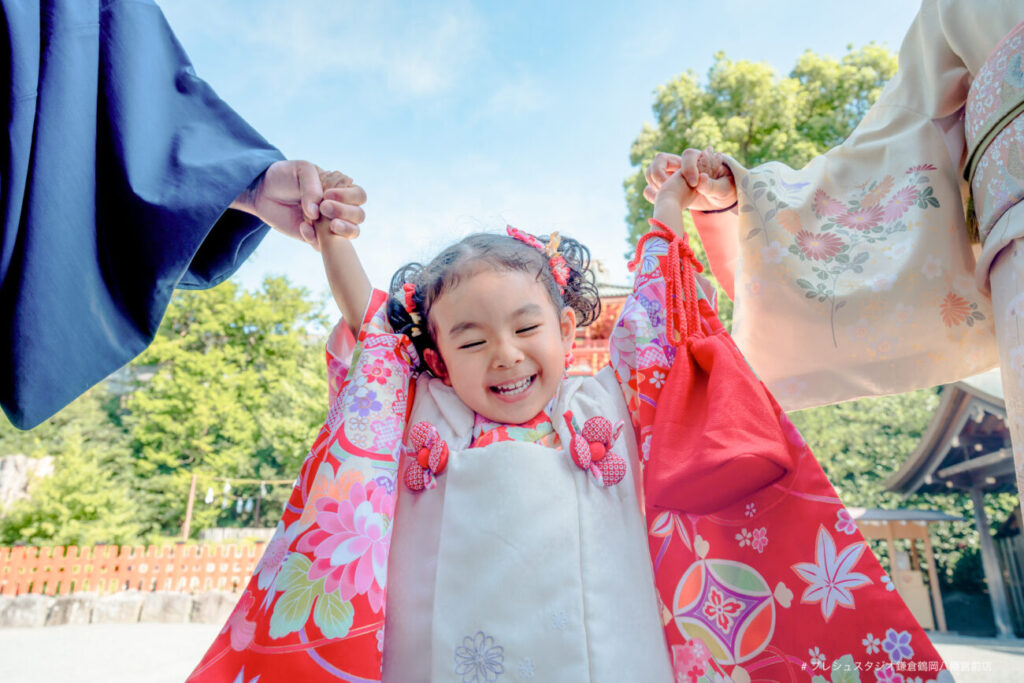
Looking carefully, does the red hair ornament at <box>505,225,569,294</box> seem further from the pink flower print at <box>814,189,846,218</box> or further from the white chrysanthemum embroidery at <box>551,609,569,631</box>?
the white chrysanthemum embroidery at <box>551,609,569,631</box>

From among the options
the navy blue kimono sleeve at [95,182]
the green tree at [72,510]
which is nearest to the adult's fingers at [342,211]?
the navy blue kimono sleeve at [95,182]

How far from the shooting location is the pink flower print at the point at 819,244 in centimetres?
134

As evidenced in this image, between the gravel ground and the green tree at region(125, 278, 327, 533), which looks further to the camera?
the green tree at region(125, 278, 327, 533)

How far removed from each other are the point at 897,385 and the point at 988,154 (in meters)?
0.46

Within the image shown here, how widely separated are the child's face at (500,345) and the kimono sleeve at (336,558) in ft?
0.45

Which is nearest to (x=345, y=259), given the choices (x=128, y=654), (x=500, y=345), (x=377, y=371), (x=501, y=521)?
(x=377, y=371)

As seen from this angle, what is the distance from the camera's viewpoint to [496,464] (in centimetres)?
110

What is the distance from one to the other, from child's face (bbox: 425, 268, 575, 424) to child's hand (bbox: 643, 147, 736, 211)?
489 millimetres

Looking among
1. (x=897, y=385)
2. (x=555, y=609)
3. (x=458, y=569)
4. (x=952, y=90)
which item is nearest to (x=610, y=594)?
(x=555, y=609)

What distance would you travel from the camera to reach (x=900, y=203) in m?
1.31

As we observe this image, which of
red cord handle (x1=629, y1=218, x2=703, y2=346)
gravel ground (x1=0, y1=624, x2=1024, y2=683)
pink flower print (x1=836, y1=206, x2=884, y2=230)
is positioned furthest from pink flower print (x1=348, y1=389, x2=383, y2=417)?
gravel ground (x1=0, y1=624, x2=1024, y2=683)

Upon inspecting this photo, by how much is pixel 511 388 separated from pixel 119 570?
33.2 feet

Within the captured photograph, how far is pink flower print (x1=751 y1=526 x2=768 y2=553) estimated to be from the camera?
3.28 feet

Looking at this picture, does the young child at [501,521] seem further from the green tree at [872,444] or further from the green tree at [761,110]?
the green tree at [872,444]
